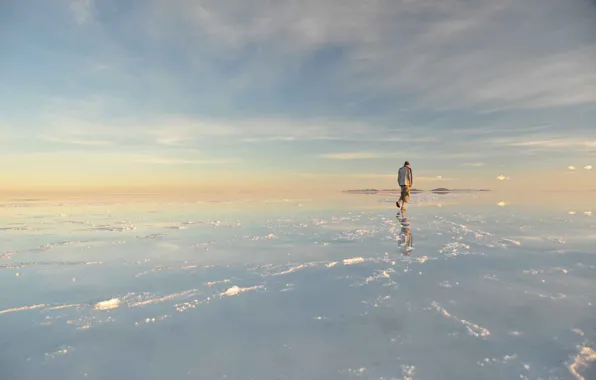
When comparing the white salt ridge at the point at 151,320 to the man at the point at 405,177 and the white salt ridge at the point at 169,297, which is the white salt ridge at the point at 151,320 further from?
the man at the point at 405,177

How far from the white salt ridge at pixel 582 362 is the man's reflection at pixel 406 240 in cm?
441

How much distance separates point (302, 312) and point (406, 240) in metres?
5.81

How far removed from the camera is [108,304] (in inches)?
189

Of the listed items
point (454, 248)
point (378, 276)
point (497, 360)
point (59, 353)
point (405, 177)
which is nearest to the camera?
point (497, 360)

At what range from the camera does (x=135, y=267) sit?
22.7ft

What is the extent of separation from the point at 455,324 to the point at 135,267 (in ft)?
19.5

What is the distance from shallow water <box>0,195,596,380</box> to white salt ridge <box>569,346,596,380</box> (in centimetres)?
1

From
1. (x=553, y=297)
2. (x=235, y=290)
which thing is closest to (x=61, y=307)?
(x=235, y=290)

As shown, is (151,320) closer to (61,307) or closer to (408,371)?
(61,307)

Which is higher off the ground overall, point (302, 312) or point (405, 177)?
point (405, 177)

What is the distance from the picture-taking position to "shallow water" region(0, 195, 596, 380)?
3.12 metres

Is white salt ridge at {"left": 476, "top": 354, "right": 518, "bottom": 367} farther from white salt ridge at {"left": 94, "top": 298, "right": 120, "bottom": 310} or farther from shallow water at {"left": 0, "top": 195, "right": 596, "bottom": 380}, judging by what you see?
white salt ridge at {"left": 94, "top": 298, "right": 120, "bottom": 310}

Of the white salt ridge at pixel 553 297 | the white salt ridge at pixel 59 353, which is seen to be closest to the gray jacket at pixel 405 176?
the white salt ridge at pixel 553 297

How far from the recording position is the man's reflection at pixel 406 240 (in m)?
8.04
